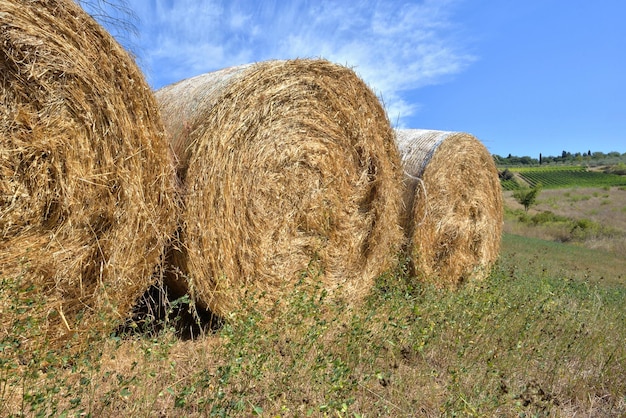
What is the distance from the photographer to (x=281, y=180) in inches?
187

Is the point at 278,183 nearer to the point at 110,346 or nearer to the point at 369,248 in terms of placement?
the point at 369,248

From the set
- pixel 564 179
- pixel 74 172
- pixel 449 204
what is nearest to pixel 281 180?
pixel 74 172

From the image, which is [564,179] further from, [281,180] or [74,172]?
[74,172]

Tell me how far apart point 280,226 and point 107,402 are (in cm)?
244

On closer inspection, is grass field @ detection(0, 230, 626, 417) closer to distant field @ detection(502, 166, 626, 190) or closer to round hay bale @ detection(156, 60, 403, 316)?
round hay bale @ detection(156, 60, 403, 316)

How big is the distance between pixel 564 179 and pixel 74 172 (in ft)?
255

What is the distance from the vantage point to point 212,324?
4.42 m

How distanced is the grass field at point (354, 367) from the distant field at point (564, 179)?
199 ft

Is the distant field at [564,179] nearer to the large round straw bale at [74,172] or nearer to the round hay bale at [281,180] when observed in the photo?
the round hay bale at [281,180]

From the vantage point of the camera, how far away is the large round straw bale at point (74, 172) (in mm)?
3277

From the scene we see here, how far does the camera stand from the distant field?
63.8 meters

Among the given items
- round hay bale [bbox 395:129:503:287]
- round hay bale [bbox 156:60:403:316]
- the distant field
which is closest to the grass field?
round hay bale [bbox 156:60:403:316]

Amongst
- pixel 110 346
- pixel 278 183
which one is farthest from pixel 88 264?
pixel 278 183

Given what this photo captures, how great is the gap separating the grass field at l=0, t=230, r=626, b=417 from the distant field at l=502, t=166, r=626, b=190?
60690 millimetres
